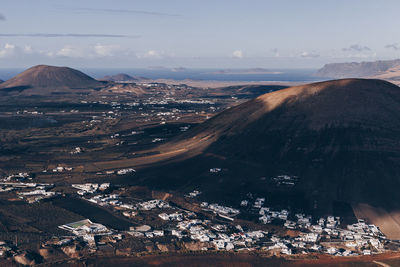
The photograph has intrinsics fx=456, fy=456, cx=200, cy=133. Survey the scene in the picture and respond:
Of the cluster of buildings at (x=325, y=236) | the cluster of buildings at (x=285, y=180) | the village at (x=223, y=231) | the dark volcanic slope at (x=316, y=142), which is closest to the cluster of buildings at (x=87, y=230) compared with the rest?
the village at (x=223, y=231)

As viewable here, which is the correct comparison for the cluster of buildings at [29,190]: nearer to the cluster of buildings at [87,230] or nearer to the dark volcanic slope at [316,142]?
the cluster of buildings at [87,230]

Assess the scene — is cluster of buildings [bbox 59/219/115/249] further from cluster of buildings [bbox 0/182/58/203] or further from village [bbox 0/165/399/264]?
cluster of buildings [bbox 0/182/58/203]

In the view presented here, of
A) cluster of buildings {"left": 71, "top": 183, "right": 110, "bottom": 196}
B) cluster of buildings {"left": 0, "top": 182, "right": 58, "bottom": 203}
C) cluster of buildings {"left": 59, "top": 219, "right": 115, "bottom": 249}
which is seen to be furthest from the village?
cluster of buildings {"left": 71, "top": 183, "right": 110, "bottom": 196}

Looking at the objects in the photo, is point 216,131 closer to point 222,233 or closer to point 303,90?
point 303,90

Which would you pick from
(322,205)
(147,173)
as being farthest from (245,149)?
(322,205)

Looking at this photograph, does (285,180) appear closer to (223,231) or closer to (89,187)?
(223,231)

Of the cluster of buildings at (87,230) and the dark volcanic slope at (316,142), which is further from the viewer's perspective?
the dark volcanic slope at (316,142)

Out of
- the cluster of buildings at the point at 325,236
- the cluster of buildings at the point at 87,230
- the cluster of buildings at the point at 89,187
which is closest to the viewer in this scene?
the cluster of buildings at the point at 325,236

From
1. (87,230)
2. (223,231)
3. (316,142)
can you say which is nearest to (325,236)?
(223,231)
